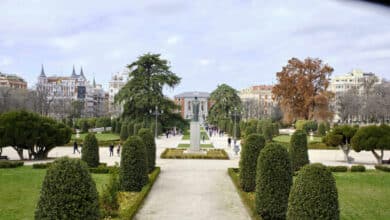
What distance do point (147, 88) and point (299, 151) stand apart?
31.5m

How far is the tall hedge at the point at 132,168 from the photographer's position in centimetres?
1405

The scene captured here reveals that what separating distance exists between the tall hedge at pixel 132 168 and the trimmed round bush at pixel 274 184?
5156 mm

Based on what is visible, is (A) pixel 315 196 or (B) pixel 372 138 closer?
(A) pixel 315 196

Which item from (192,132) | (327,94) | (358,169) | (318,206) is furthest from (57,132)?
(327,94)

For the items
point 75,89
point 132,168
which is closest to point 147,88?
point 132,168

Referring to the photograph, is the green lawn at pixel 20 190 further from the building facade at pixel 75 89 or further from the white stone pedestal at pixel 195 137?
the building facade at pixel 75 89

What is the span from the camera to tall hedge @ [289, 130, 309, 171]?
19.7 meters

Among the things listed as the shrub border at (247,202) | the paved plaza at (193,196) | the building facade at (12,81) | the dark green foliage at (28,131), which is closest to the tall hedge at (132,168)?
the paved plaza at (193,196)

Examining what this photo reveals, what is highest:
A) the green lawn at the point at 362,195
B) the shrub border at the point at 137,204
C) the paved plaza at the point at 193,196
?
the shrub border at the point at 137,204

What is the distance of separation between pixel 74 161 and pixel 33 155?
19867mm

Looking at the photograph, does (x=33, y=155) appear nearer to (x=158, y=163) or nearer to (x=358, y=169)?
(x=158, y=163)

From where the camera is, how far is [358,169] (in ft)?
65.9

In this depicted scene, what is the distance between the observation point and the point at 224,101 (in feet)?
239

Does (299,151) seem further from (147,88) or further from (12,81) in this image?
(12,81)
